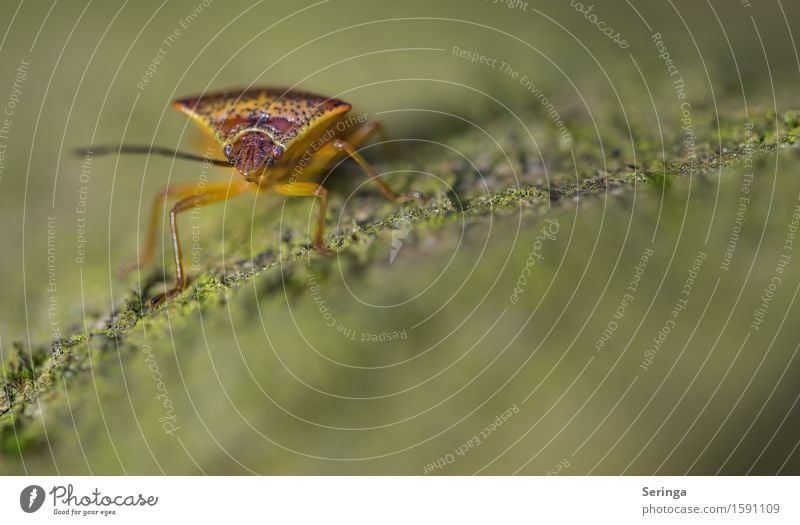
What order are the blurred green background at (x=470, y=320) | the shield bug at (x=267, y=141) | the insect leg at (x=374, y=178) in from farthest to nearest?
the shield bug at (x=267, y=141) < the insect leg at (x=374, y=178) < the blurred green background at (x=470, y=320)

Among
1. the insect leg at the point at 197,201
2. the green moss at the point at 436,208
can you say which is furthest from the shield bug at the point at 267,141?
the green moss at the point at 436,208

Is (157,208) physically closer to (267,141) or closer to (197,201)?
(197,201)

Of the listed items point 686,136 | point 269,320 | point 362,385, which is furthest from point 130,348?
point 686,136

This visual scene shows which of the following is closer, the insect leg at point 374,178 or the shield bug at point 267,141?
the insect leg at point 374,178

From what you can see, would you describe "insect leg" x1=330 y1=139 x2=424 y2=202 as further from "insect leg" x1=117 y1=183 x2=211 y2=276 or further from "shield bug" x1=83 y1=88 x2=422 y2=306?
"insect leg" x1=117 y1=183 x2=211 y2=276

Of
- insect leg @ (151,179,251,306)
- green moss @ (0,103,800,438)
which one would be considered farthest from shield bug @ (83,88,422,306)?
green moss @ (0,103,800,438)

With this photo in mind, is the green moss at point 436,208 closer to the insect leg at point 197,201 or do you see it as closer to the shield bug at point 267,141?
the insect leg at point 197,201

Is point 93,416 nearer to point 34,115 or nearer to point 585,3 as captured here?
point 34,115

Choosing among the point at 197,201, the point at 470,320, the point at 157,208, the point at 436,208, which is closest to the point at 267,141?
the point at 197,201
